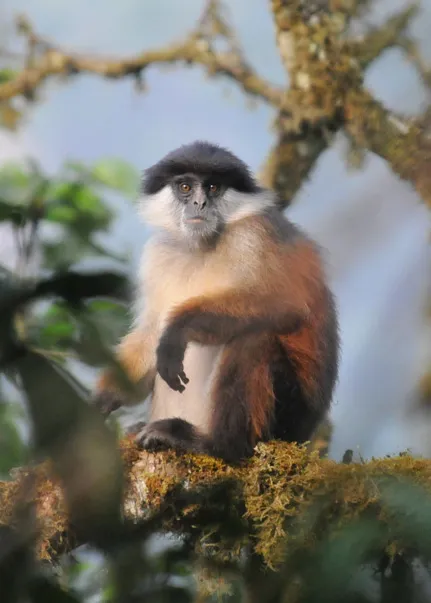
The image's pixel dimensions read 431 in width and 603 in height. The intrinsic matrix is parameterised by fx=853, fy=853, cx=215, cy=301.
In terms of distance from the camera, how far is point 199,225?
15.8ft

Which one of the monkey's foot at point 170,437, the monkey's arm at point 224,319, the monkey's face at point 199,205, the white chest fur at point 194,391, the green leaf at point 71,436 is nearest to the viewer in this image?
the green leaf at point 71,436

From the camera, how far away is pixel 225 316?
428cm

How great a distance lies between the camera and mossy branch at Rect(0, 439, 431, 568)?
2.70 metres

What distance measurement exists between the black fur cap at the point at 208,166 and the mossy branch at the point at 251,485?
183 centimetres

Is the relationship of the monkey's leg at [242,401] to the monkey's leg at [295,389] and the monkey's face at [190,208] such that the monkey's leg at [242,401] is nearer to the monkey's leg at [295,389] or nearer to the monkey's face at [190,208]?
the monkey's leg at [295,389]

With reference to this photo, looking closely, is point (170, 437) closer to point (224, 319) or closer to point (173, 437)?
point (173, 437)

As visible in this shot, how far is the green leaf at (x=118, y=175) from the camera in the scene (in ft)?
14.8

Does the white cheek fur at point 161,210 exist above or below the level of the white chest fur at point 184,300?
above

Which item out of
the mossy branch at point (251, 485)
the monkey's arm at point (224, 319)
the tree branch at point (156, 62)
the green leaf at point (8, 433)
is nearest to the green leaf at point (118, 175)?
the monkey's arm at point (224, 319)

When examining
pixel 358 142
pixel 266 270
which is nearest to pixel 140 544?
pixel 266 270

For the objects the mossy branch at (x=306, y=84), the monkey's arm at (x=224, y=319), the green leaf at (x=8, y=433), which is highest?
the mossy branch at (x=306, y=84)

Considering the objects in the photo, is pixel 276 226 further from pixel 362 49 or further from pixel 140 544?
pixel 140 544

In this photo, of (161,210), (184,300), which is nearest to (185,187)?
(161,210)

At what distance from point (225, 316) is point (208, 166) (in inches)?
42.6
